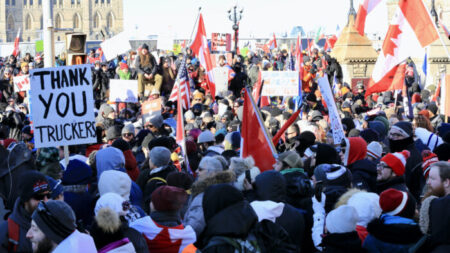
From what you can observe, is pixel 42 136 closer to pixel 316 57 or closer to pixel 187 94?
pixel 187 94

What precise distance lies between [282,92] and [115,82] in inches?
132

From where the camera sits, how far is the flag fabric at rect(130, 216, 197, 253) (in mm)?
4891

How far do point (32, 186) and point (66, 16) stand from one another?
447 feet

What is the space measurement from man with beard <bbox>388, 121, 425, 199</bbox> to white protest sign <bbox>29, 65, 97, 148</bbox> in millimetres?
3351

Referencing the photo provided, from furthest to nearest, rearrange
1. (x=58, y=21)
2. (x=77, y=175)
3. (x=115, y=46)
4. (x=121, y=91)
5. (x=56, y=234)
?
1. (x=58, y=21)
2. (x=115, y=46)
3. (x=121, y=91)
4. (x=77, y=175)
5. (x=56, y=234)

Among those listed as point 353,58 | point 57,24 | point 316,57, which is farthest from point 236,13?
point 57,24

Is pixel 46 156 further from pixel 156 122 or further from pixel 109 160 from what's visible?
pixel 156 122

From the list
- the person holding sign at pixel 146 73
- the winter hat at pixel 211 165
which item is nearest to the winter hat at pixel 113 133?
the winter hat at pixel 211 165

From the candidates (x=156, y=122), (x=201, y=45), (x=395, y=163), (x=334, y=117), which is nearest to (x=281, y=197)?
(x=395, y=163)

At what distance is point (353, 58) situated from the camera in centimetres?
2103

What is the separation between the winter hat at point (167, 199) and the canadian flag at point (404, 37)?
564 centimetres

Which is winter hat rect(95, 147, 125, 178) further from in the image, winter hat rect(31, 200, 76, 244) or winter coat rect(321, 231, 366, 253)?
winter hat rect(31, 200, 76, 244)

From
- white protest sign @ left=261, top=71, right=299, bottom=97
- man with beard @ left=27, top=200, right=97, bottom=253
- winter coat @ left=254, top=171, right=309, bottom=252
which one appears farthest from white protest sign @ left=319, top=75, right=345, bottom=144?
man with beard @ left=27, top=200, right=97, bottom=253

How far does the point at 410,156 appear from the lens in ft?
25.2
